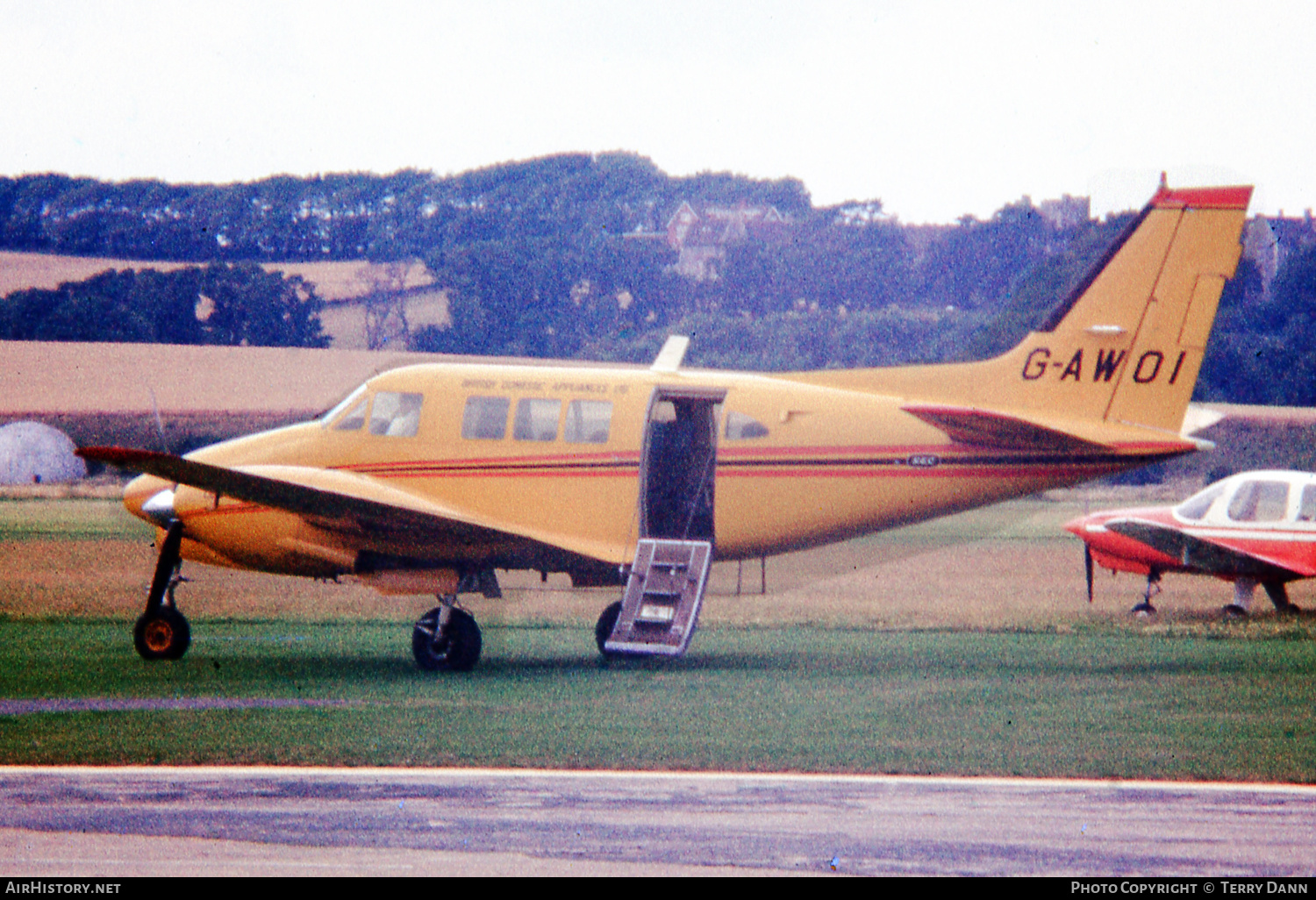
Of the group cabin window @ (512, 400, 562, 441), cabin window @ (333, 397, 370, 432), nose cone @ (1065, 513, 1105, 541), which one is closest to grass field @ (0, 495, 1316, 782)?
nose cone @ (1065, 513, 1105, 541)

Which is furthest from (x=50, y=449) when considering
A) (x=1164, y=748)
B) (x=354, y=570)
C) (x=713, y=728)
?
(x=1164, y=748)

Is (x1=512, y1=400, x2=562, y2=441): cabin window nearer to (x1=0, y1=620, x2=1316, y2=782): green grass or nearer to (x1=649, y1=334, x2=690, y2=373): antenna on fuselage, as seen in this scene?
(x1=649, y1=334, x2=690, y2=373): antenna on fuselage

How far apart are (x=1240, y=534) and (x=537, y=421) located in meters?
9.72

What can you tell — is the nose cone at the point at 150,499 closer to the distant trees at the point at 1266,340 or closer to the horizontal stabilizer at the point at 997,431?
the horizontal stabilizer at the point at 997,431

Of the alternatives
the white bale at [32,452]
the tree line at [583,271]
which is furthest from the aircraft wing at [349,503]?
the white bale at [32,452]

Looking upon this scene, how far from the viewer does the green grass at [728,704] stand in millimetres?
8719

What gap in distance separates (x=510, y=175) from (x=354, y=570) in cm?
2326

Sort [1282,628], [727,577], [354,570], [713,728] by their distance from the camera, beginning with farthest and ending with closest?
[1282,628], [727,577], [354,570], [713,728]

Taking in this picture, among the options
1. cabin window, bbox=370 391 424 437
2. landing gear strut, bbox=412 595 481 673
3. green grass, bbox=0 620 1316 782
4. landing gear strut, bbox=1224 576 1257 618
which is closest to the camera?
green grass, bbox=0 620 1316 782

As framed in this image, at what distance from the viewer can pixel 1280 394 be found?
29.8 m

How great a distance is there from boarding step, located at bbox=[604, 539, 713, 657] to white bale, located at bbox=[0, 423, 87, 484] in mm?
16786

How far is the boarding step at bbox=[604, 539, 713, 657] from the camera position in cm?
1262

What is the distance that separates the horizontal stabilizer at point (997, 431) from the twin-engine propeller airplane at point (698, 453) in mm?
19

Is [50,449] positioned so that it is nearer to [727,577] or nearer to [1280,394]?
[727,577]
